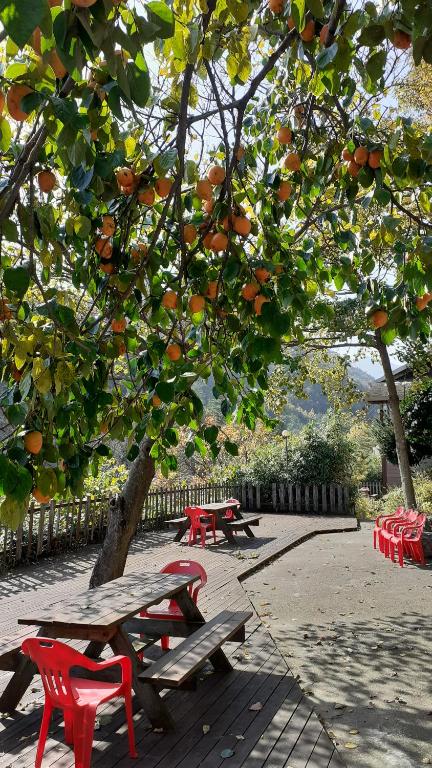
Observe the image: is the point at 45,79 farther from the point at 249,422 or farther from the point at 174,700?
the point at 174,700

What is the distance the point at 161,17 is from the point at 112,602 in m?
4.56

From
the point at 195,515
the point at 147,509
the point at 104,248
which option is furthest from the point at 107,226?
the point at 147,509

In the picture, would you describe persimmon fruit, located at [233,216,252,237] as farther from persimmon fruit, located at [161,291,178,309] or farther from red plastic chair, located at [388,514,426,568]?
red plastic chair, located at [388,514,426,568]

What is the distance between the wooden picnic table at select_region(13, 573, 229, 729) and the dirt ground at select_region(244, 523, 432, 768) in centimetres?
114

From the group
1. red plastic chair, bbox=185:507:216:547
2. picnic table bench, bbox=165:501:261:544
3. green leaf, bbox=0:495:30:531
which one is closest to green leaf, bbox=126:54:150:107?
green leaf, bbox=0:495:30:531

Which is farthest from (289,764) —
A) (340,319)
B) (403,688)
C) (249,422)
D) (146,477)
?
(340,319)

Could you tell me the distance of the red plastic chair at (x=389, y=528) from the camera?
1234 cm

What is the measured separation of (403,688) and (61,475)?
14.7ft

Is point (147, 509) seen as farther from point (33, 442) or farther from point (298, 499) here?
point (33, 442)

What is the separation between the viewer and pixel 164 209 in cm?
267

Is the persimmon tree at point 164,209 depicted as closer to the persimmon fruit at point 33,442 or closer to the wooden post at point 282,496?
the persimmon fruit at point 33,442

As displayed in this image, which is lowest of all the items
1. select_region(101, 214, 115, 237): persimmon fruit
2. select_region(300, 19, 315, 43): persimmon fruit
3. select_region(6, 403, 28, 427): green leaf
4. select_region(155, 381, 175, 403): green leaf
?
select_region(6, 403, 28, 427): green leaf

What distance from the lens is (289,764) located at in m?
3.99

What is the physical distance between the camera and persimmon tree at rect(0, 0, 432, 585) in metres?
1.68
